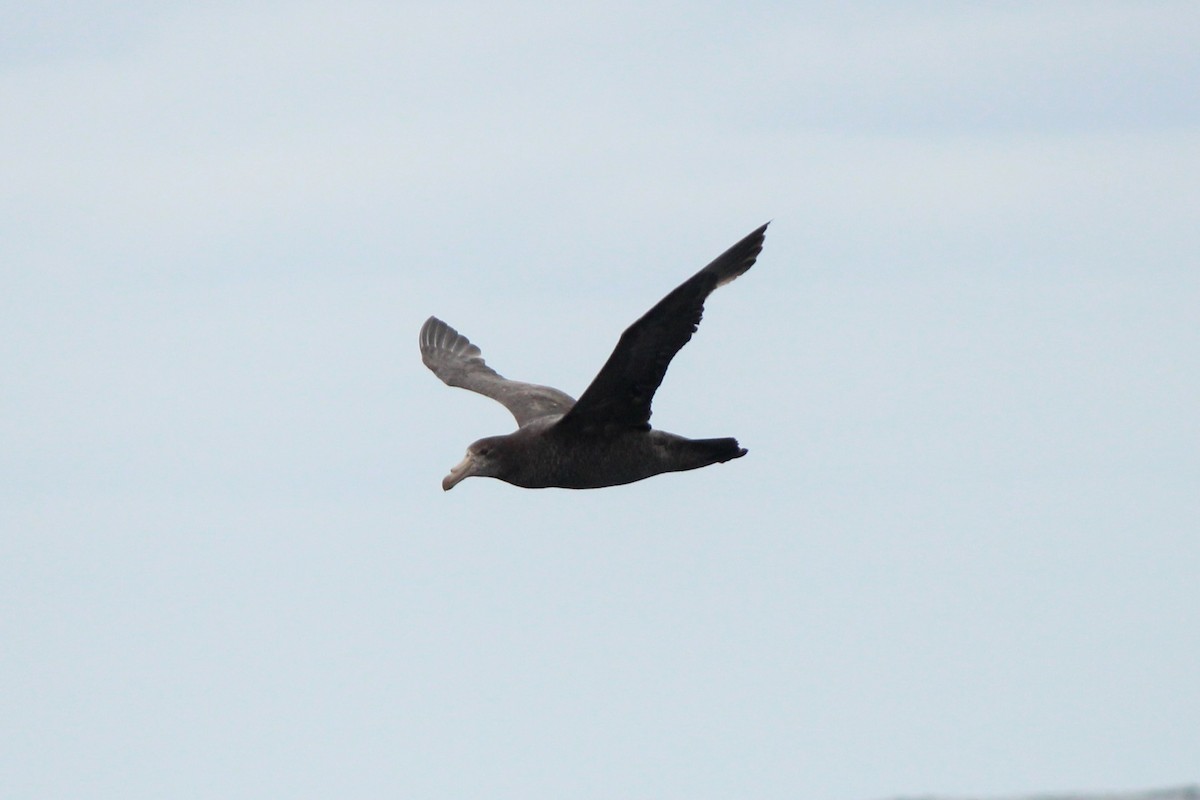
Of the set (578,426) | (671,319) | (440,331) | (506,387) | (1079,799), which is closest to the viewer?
(671,319)

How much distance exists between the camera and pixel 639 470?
21.4 metres

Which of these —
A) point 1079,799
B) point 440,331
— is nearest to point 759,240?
point 440,331

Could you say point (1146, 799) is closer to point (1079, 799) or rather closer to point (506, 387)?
point (1079, 799)

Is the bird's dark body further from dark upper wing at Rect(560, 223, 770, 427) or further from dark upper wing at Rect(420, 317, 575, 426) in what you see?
dark upper wing at Rect(420, 317, 575, 426)

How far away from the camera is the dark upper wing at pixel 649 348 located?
1938cm

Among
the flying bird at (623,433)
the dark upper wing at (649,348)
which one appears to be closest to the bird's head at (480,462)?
the flying bird at (623,433)

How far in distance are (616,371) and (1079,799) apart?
740 inches

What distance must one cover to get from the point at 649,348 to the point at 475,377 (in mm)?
6596

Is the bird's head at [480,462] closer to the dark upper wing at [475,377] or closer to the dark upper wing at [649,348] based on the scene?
the dark upper wing at [649,348]

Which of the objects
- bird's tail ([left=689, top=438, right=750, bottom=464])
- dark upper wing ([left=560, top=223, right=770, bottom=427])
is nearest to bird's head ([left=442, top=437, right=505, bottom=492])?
dark upper wing ([left=560, top=223, right=770, bottom=427])

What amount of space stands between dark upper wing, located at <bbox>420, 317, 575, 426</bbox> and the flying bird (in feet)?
4.54

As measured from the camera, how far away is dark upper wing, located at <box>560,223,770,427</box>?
763 inches

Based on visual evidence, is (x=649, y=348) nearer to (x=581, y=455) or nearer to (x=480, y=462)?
(x=581, y=455)

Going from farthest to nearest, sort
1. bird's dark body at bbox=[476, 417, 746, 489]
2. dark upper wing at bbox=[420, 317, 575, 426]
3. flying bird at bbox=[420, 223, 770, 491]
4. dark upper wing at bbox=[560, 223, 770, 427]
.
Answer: dark upper wing at bbox=[420, 317, 575, 426] < bird's dark body at bbox=[476, 417, 746, 489] < flying bird at bbox=[420, 223, 770, 491] < dark upper wing at bbox=[560, 223, 770, 427]
